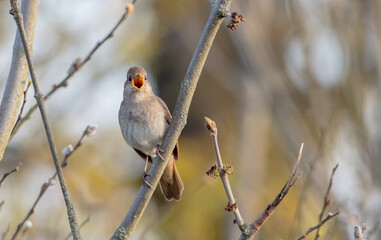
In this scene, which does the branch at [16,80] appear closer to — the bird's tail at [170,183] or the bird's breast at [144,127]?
the bird's breast at [144,127]

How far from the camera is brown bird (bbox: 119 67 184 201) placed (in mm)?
3951

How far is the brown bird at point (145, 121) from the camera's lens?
3951 millimetres

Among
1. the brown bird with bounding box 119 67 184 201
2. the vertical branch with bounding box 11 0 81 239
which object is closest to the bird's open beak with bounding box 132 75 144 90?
the brown bird with bounding box 119 67 184 201

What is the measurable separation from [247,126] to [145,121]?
3437mm

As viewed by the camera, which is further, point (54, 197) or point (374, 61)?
point (54, 197)

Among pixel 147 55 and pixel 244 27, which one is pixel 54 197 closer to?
pixel 244 27

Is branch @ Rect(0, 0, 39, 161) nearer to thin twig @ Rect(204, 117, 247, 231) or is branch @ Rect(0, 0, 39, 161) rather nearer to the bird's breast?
thin twig @ Rect(204, 117, 247, 231)

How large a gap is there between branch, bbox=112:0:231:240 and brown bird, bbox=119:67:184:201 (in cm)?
96

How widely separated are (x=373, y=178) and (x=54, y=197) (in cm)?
354

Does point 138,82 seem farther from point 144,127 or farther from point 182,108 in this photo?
point 182,108

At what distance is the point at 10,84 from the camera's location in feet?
9.39

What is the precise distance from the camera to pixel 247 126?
728 cm

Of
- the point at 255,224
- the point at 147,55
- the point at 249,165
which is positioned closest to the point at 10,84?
the point at 255,224

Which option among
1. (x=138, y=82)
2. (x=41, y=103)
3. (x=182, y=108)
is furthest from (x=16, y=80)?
(x=138, y=82)
